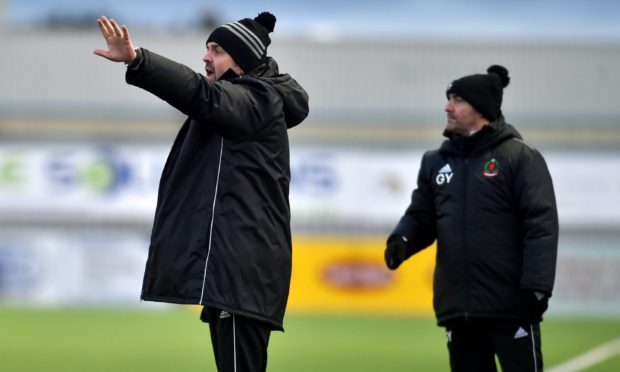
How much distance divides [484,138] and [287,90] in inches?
55.8

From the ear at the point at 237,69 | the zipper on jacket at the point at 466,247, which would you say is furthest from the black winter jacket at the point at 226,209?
the zipper on jacket at the point at 466,247

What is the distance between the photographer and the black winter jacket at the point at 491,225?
607 centimetres

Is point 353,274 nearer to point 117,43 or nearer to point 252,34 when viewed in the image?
point 252,34

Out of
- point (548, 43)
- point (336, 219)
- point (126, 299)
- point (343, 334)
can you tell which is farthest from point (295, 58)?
point (343, 334)

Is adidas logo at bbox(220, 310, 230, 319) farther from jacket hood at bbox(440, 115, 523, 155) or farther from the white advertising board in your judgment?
the white advertising board

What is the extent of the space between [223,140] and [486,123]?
1826 mm

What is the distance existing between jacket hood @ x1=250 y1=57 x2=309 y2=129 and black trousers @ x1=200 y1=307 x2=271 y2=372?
3.14 feet

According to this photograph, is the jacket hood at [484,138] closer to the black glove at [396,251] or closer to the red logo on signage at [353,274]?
the black glove at [396,251]

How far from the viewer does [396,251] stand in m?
6.61

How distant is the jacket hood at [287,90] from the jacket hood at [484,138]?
1199 mm

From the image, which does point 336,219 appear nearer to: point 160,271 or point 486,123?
point 486,123

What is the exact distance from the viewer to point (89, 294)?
65.4ft

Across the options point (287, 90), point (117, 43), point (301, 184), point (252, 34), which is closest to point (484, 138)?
point (287, 90)

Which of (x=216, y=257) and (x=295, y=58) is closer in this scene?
(x=216, y=257)
